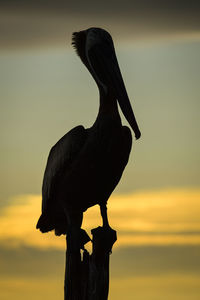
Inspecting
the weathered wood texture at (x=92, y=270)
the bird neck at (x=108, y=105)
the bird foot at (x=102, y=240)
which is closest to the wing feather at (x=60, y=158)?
the bird neck at (x=108, y=105)

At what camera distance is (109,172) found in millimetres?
11977

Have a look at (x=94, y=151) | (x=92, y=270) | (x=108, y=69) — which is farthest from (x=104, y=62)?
(x=92, y=270)

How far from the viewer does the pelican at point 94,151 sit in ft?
39.1

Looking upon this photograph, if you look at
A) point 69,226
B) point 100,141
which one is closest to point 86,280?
point 69,226

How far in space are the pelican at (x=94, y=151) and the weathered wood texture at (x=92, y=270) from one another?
0.87m

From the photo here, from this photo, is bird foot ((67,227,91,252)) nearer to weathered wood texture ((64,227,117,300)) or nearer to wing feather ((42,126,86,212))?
weathered wood texture ((64,227,117,300))

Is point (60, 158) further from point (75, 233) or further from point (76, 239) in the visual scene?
point (76, 239)

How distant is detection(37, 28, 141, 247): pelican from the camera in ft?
39.1

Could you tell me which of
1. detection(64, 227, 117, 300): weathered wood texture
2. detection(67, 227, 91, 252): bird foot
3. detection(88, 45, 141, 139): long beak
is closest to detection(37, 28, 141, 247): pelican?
detection(88, 45, 141, 139): long beak

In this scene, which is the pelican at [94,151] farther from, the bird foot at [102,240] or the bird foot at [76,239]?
the bird foot at [102,240]

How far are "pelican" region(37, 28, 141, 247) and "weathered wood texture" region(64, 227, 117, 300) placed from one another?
0.87 metres

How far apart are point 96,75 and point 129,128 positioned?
2.99ft

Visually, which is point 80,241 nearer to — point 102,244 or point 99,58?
point 102,244

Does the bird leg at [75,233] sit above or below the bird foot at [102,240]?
above
